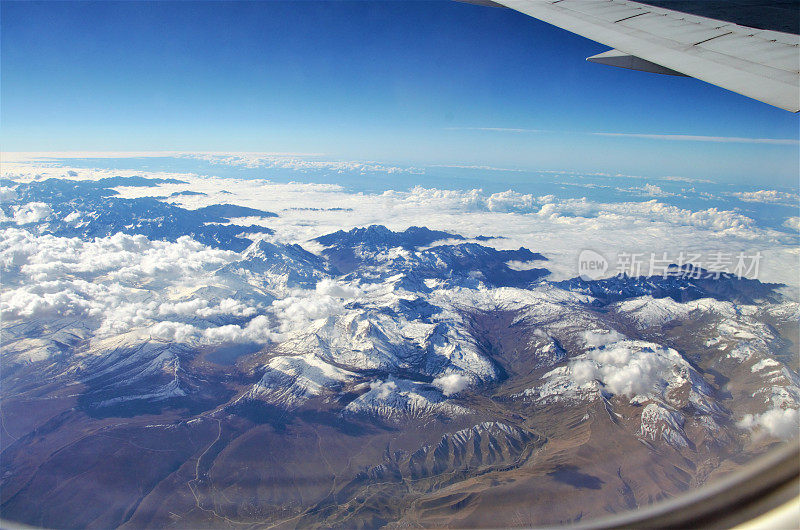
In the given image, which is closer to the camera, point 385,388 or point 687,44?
point 687,44

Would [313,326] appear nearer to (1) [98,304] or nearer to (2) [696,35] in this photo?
(1) [98,304]

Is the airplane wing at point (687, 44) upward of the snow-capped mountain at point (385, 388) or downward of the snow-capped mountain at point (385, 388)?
upward

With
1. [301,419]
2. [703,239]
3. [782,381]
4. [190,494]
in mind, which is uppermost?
[703,239]

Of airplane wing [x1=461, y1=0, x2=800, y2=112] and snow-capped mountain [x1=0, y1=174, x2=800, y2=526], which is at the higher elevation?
airplane wing [x1=461, y1=0, x2=800, y2=112]

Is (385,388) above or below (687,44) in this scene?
below

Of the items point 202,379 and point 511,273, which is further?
point 511,273

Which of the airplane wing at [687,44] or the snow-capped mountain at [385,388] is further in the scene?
the snow-capped mountain at [385,388]

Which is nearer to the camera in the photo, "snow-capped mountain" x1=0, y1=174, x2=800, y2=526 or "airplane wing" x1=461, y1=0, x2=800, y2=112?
"airplane wing" x1=461, y1=0, x2=800, y2=112

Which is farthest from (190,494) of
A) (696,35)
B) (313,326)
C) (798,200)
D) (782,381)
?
(798,200)
